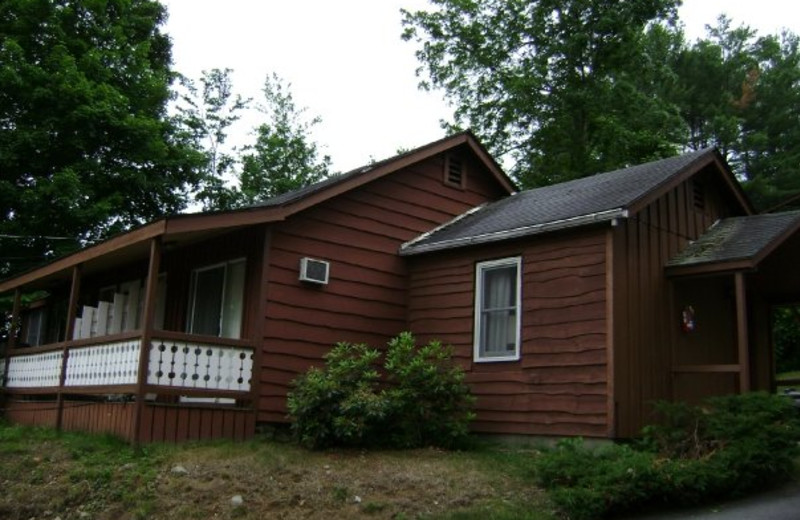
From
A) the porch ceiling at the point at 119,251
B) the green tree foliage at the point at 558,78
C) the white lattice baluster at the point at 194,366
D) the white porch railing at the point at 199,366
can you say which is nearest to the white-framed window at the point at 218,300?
the porch ceiling at the point at 119,251

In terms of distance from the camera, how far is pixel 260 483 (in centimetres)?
790

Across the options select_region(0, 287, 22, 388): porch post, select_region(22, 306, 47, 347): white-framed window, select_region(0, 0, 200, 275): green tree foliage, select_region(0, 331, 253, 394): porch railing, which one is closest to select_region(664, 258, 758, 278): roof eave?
select_region(0, 331, 253, 394): porch railing

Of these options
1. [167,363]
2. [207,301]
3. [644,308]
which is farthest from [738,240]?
[207,301]

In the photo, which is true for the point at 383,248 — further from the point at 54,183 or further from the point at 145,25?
the point at 145,25

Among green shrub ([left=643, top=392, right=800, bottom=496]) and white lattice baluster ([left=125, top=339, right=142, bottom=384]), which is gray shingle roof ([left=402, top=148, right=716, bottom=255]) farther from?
white lattice baluster ([left=125, top=339, right=142, bottom=384])

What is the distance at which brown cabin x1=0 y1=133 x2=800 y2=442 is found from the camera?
999 centimetres

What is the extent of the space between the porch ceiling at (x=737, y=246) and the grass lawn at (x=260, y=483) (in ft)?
11.5

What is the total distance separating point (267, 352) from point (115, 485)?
330 cm

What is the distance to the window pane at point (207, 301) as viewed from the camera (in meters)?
12.7

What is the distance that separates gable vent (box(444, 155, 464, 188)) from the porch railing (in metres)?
5.42

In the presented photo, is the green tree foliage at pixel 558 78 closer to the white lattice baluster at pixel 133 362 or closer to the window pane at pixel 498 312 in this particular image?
the window pane at pixel 498 312

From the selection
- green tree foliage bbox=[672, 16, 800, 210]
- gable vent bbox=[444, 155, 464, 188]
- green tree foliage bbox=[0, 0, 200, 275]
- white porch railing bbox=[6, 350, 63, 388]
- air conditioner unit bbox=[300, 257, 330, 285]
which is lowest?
white porch railing bbox=[6, 350, 63, 388]

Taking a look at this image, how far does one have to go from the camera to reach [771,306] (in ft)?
44.5

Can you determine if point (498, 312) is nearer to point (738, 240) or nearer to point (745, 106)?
point (738, 240)
